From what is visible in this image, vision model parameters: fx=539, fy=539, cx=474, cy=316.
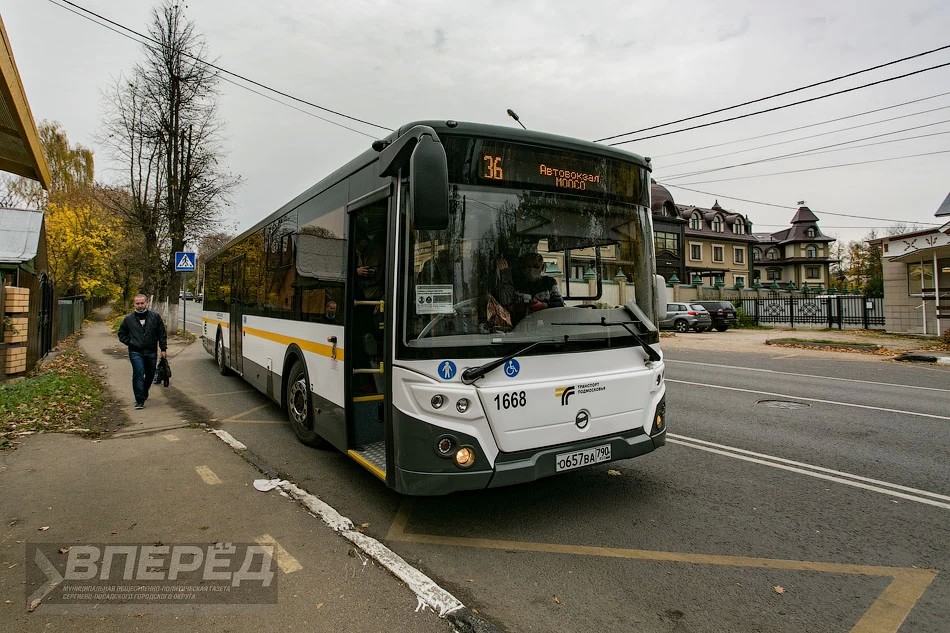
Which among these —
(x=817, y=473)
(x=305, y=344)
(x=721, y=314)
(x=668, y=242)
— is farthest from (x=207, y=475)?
(x=668, y=242)

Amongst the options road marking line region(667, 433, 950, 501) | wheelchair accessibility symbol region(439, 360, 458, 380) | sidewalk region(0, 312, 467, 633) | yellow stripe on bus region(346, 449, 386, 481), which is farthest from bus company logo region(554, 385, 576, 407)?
road marking line region(667, 433, 950, 501)

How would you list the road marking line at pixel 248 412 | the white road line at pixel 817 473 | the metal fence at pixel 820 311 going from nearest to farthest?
the white road line at pixel 817 473 → the road marking line at pixel 248 412 → the metal fence at pixel 820 311

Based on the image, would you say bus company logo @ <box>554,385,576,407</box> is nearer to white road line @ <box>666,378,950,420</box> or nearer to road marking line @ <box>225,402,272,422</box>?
road marking line @ <box>225,402,272,422</box>

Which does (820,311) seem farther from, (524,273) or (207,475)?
(207,475)

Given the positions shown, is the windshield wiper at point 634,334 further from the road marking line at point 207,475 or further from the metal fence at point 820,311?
the metal fence at point 820,311

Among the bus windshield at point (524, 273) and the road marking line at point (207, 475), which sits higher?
the bus windshield at point (524, 273)

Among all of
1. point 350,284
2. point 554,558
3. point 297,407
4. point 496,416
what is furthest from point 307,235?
point 554,558

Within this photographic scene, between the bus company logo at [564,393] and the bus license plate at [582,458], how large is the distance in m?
0.39

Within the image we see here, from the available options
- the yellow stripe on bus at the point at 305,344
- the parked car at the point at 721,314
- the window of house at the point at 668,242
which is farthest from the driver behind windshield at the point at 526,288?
the window of house at the point at 668,242

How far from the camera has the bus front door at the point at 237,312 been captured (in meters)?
9.70

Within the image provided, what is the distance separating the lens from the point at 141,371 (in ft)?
28.8

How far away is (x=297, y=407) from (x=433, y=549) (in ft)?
11.2

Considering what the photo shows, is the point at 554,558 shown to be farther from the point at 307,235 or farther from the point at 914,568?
the point at 307,235

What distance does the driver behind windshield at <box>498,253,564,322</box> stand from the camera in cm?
398
